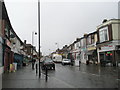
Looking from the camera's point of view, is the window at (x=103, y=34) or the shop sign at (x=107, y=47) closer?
the shop sign at (x=107, y=47)

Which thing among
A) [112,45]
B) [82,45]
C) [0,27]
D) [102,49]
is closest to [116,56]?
[112,45]

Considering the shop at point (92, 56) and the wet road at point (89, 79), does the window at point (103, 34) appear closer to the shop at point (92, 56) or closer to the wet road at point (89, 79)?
the shop at point (92, 56)

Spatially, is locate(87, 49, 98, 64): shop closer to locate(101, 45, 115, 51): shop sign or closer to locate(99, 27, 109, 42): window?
locate(101, 45, 115, 51): shop sign

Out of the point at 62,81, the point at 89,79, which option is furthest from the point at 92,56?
the point at 62,81

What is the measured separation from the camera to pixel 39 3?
1413cm

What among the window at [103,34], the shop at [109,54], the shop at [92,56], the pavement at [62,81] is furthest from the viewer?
the shop at [92,56]

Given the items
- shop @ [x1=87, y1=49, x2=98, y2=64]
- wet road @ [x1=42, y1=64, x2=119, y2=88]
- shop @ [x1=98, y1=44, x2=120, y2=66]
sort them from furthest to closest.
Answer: shop @ [x1=87, y1=49, x2=98, y2=64] < shop @ [x1=98, y1=44, x2=120, y2=66] < wet road @ [x1=42, y1=64, x2=119, y2=88]

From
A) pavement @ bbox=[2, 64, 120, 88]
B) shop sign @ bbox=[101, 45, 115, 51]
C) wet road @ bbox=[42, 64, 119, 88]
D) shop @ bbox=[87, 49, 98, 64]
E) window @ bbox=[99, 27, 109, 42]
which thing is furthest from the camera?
shop @ bbox=[87, 49, 98, 64]

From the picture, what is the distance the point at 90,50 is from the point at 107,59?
838cm

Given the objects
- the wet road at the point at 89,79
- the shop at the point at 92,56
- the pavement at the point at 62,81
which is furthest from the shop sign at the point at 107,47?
the pavement at the point at 62,81

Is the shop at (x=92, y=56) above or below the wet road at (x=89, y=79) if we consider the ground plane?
above

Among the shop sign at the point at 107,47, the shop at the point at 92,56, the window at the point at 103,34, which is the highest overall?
the window at the point at 103,34

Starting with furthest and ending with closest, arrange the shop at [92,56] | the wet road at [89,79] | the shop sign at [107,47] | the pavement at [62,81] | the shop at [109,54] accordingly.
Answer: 1. the shop at [92,56]
2. the shop sign at [107,47]
3. the shop at [109,54]
4. the wet road at [89,79]
5. the pavement at [62,81]

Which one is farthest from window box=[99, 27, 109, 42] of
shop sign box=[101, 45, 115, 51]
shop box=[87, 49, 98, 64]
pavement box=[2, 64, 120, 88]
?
pavement box=[2, 64, 120, 88]
